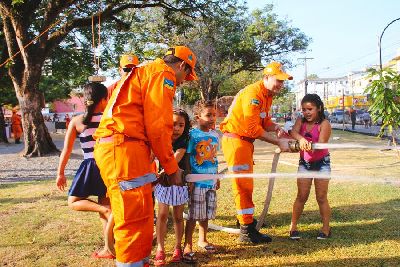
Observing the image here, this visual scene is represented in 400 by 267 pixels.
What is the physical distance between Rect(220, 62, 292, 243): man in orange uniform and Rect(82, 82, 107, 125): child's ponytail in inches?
56.9

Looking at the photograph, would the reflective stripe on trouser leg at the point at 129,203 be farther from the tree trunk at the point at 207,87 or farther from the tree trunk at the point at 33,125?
the tree trunk at the point at 207,87

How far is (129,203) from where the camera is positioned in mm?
2791

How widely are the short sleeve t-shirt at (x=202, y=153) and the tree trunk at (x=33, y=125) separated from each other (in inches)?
452

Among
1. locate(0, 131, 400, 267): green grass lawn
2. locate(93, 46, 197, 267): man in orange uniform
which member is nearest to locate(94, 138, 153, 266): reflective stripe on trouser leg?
locate(93, 46, 197, 267): man in orange uniform

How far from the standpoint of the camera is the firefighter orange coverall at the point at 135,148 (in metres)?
2.79

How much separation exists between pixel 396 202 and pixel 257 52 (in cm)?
2975

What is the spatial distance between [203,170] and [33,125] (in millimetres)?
11684

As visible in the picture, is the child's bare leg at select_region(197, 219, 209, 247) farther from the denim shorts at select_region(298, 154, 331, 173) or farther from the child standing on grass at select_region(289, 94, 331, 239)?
the denim shorts at select_region(298, 154, 331, 173)

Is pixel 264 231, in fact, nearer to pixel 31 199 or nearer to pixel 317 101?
pixel 317 101

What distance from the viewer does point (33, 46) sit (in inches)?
567

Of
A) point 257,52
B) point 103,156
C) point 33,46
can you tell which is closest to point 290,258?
point 103,156

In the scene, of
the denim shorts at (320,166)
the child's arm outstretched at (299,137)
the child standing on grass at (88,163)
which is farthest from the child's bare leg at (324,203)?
the child standing on grass at (88,163)

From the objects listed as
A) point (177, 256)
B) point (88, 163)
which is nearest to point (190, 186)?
point (177, 256)

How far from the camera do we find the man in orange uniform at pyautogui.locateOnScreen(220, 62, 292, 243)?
461cm
